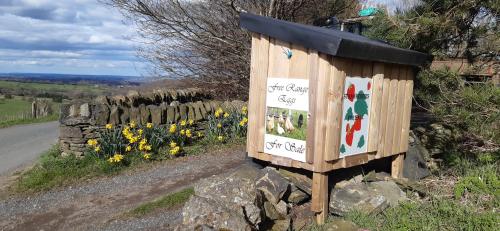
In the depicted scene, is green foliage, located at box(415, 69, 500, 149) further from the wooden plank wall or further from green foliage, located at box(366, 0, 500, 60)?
green foliage, located at box(366, 0, 500, 60)

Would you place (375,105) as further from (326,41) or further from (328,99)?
(326,41)

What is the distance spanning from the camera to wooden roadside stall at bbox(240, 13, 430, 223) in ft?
16.0

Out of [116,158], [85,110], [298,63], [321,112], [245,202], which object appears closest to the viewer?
[245,202]

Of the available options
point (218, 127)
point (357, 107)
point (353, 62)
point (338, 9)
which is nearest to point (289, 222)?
point (357, 107)

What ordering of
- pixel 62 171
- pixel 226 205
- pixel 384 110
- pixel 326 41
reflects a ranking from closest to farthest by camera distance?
1. pixel 226 205
2. pixel 326 41
3. pixel 384 110
4. pixel 62 171

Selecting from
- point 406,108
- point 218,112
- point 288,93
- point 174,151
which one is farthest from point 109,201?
point 406,108

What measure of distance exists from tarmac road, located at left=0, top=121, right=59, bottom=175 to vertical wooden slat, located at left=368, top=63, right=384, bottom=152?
20.9 ft

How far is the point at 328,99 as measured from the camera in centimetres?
484

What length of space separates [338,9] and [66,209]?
10.0 m

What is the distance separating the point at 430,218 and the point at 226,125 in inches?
213

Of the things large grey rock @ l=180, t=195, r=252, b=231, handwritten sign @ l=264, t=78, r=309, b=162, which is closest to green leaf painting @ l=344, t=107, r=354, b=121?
handwritten sign @ l=264, t=78, r=309, b=162

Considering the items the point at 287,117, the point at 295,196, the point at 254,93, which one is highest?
the point at 254,93

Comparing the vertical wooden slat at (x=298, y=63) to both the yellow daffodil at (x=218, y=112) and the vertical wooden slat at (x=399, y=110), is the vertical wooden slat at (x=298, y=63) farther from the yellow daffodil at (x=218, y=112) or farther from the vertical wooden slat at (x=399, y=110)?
the yellow daffodil at (x=218, y=112)

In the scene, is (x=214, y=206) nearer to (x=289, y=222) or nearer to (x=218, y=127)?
(x=289, y=222)
